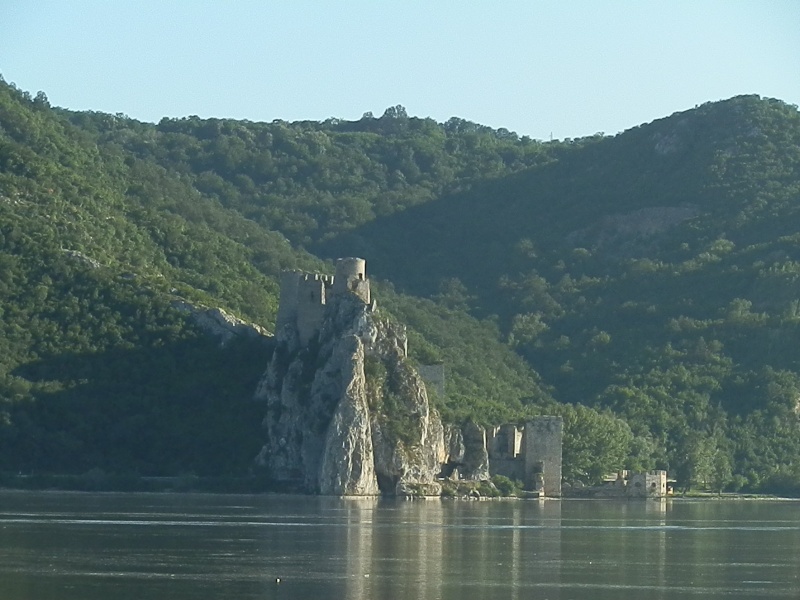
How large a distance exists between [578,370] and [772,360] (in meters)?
A: 13.3

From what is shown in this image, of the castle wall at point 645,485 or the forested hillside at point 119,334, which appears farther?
the castle wall at point 645,485

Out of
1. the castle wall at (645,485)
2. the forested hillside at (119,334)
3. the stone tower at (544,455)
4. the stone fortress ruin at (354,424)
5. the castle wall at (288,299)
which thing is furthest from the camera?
the castle wall at (645,485)

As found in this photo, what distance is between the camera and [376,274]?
563 feet

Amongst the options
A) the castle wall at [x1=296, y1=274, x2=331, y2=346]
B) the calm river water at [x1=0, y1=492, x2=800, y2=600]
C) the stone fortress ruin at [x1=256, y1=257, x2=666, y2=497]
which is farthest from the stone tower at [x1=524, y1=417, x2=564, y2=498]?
the calm river water at [x1=0, y1=492, x2=800, y2=600]

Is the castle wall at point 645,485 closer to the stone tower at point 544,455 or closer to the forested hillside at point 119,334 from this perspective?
the stone tower at point 544,455

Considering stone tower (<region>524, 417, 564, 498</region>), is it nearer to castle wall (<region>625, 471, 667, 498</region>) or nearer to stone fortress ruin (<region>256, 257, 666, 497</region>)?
stone fortress ruin (<region>256, 257, 666, 497</region>)

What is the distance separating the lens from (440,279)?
569ft

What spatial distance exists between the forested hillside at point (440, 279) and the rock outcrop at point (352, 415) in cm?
310

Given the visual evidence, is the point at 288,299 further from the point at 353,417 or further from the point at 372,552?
the point at 372,552

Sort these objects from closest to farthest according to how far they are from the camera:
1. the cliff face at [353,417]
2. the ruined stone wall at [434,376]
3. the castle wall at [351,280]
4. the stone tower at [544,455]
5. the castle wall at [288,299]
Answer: the cliff face at [353,417], the castle wall at [351,280], the castle wall at [288,299], the stone tower at [544,455], the ruined stone wall at [434,376]

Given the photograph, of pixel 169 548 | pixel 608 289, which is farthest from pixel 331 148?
pixel 169 548

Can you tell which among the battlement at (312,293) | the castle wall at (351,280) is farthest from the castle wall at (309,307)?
the castle wall at (351,280)

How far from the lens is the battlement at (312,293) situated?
111 m

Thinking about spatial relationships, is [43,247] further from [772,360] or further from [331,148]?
[331,148]
